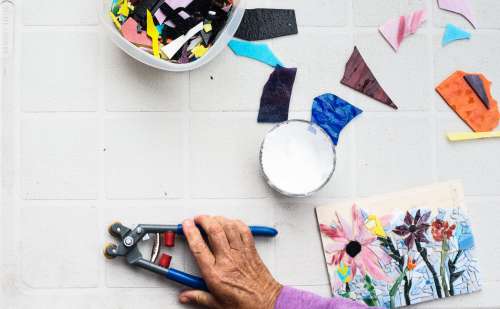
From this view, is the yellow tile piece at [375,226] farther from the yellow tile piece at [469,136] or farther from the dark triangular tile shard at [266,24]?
the dark triangular tile shard at [266,24]

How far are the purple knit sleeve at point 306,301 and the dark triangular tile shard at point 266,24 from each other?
38 centimetres

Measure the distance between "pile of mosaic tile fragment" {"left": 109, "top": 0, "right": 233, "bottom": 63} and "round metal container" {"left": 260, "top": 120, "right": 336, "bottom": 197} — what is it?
167mm

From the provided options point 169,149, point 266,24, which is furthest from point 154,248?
point 266,24

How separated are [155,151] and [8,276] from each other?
28cm

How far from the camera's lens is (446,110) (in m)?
0.84

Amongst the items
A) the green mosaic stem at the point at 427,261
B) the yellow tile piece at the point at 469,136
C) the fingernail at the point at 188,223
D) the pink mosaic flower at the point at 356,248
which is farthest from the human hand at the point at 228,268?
the yellow tile piece at the point at 469,136

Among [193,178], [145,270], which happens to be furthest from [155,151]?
[145,270]

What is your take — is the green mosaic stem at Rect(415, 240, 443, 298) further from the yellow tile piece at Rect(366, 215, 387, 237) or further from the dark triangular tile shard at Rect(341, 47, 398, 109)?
the dark triangular tile shard at Rect(341, 47, 398, 109)

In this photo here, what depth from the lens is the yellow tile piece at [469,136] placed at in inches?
33.1

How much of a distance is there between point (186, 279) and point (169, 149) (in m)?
0.19

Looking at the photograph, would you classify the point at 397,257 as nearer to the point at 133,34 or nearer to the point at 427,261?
the point at 427,261

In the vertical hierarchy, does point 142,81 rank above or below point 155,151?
above

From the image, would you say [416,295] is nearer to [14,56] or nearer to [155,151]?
[155,151]

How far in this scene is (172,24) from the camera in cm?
80
